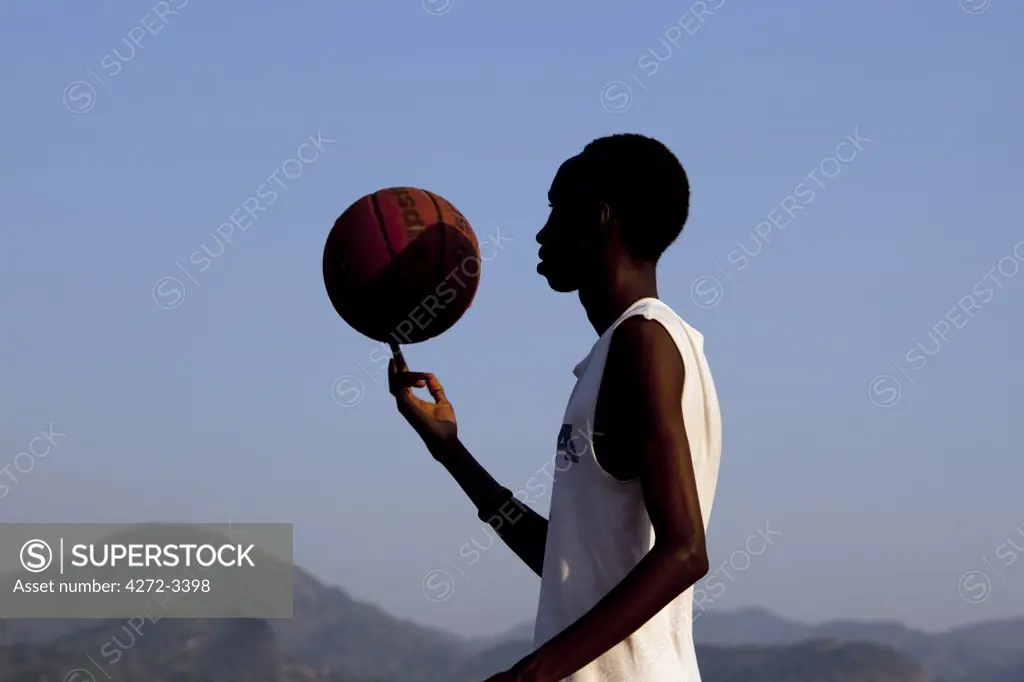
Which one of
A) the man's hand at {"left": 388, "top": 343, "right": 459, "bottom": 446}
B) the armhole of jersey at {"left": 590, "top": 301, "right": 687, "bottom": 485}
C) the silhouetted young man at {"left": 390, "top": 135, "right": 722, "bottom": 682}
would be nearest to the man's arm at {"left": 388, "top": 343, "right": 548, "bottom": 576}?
the man's hand at {"left": 388, "top": 343, "right": 459, "bottom": 446}

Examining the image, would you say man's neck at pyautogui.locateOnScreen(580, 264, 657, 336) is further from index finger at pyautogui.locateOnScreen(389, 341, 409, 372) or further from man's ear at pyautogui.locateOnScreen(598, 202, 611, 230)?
index finger at pyautogui.locateOnScreen(389, 341, 409, 372)

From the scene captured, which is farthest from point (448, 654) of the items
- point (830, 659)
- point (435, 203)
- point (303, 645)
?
point (435, 203)

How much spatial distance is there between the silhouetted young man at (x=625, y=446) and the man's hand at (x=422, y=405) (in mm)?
975

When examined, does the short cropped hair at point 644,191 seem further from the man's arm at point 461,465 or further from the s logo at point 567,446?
the man's arm at point 461,465

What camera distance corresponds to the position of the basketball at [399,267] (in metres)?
4.74

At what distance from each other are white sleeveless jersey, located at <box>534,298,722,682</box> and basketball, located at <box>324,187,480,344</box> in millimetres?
1454

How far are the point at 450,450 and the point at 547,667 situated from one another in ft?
5.02

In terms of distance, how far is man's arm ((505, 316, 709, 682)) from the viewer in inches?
119

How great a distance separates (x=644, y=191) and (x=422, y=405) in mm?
1338

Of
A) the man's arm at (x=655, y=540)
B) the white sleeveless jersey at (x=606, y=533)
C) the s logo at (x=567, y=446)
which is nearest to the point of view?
the man's arm at (x=655, y=540)

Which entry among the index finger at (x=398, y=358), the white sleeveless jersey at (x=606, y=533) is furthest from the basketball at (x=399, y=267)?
the white sleeveless jersey at (x=606, y=533)

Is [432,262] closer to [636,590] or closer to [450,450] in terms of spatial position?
[450,450]

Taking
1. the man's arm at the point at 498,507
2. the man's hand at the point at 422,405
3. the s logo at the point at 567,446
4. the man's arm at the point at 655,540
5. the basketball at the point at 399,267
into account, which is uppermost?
the basketball at the point at 399,267

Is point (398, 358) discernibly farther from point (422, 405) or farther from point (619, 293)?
point (619, 293)
